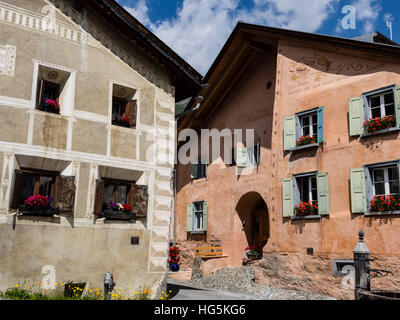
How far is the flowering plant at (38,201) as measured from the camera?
9.68 meters

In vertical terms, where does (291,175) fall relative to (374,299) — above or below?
above

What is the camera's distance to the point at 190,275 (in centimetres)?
1928

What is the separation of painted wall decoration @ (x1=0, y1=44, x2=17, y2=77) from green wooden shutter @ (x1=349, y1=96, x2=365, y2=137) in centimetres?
981

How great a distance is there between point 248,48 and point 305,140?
17.7 ft

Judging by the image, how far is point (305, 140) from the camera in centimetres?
1576

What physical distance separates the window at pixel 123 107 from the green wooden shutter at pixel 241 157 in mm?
8033

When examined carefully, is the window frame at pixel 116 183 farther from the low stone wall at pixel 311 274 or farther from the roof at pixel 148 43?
the low stone wall at pixel 311 274

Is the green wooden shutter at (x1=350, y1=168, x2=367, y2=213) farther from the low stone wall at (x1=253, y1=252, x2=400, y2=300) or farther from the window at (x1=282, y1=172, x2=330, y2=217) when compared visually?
the low stone wall at (x1=253, y1=252, x2=400, y2=300)

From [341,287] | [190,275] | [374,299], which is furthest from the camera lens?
[190,275]

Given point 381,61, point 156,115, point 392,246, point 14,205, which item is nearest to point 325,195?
point 392,246

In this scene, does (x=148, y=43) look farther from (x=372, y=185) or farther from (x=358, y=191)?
(x=372, y=185)

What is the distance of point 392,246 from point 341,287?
7.05 ft

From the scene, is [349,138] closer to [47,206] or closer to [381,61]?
[381,61]

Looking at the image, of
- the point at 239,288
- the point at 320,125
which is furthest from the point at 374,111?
the point at 239,288
